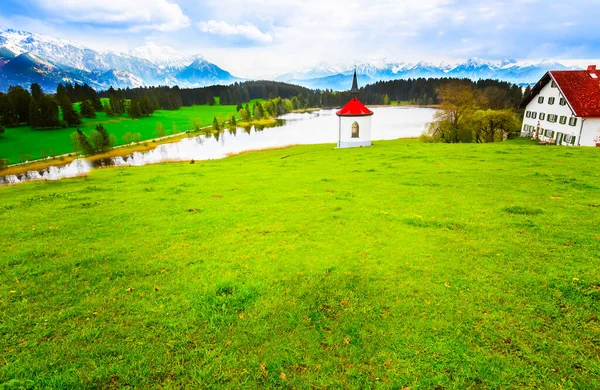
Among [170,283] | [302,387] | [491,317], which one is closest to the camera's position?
[302,387]

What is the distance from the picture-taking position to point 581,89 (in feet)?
127

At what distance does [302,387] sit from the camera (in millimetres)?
4734

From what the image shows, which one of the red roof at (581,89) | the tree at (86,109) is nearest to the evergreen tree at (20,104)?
the tree at (86,109)

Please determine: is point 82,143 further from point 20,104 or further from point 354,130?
point 354,130

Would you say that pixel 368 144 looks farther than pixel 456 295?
Yes

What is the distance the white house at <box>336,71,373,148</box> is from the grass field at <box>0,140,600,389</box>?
100 ft

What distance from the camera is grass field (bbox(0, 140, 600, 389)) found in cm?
495

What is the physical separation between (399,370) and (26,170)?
77.8 m

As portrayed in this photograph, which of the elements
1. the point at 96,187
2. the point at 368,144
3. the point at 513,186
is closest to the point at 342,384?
the point at 513,186

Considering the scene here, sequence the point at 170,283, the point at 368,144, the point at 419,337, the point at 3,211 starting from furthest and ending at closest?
the point at 368,144 → the point at 3,211 → the point at 170,283 → the point at 419,337

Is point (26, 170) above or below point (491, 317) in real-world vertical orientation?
below

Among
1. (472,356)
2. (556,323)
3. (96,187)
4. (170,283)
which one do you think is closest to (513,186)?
(556,323)

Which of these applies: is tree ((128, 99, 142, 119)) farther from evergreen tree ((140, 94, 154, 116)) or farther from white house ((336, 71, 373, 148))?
white house ((336, 71, 373, 148))

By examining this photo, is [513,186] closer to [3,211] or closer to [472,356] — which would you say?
[472,356]
